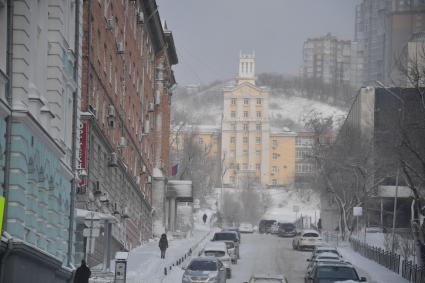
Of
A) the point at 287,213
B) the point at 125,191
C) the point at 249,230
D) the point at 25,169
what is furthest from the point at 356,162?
the point at 287,213

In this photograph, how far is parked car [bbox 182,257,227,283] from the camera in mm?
38781

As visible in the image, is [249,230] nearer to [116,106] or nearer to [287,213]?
[116,106]

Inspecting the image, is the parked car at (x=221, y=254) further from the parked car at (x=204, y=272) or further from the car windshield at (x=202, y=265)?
the car windshield at (x=202, y=265)

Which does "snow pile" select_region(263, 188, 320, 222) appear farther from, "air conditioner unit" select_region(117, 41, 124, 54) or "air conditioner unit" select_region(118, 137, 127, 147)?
"air conditioner unit" select_region(117, 41, 124, 54)

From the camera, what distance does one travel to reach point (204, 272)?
39312mm

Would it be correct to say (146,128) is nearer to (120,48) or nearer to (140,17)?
(140,17)

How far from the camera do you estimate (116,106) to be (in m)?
52.4

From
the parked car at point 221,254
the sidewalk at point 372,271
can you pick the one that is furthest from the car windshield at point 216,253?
the sidewalk at point 372,271

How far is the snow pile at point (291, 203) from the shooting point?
145250mm

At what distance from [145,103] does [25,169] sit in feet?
146

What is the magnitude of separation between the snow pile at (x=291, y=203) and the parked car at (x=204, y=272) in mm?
100532

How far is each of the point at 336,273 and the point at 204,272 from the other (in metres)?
5.79

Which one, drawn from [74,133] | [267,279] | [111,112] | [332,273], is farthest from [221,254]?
[267,279]

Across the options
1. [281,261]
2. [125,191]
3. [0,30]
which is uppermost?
[0,30]
